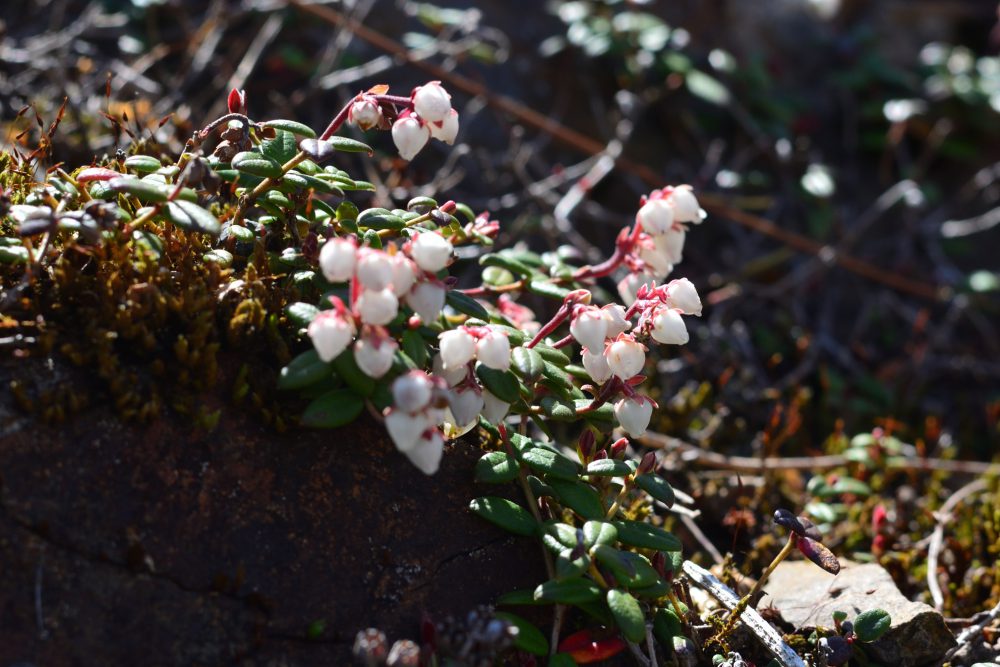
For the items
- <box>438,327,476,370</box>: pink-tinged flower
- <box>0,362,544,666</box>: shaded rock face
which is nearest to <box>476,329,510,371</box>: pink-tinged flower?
<box>438,327,476,370</box>: pink-tinged flower

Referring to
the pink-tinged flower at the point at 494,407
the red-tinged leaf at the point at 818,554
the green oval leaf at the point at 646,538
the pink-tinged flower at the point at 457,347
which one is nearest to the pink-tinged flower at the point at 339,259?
the pink-tinged flower at the point at 457,347

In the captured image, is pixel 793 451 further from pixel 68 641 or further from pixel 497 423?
pixel 68 641

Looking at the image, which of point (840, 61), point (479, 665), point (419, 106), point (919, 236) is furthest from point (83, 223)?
point (840, 61)

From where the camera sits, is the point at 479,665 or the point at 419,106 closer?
the point at 479,665

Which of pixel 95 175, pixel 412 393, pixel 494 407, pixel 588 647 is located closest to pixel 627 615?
pixel 588 647

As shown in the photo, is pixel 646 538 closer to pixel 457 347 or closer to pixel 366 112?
pixel 457 347

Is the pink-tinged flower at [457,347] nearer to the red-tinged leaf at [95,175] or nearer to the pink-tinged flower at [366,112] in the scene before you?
the pink-tinged flower at [366,112]
